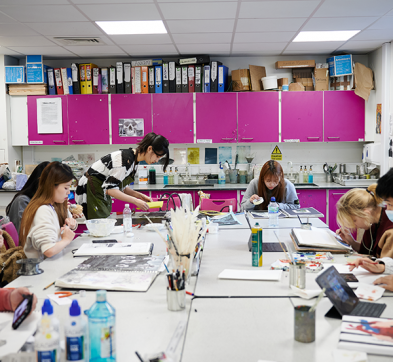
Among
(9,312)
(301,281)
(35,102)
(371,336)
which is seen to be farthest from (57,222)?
(35,102)

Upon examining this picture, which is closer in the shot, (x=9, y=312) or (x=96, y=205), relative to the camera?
(x=9, y=312)

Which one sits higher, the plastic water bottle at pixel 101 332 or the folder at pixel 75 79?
the folder at pixel 75 79

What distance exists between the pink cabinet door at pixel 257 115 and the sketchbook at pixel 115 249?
3316 mm

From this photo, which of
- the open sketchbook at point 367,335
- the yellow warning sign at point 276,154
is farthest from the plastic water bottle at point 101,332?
the yellow warning sign at point 276,154

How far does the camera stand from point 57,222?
2.49 metres

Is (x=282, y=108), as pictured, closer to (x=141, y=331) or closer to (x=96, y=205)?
(x=96, y=205)

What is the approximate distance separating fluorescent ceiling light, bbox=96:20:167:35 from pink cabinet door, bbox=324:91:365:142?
2451mm

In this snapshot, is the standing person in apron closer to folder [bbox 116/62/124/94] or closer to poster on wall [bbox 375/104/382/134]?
folder [bbox 116/62/124/94]

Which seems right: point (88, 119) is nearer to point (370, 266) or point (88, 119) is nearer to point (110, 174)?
point (110, 174)

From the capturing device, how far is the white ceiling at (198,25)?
11.7ft

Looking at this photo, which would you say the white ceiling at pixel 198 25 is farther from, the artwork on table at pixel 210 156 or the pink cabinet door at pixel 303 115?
the artwork on table at pixel 210 156

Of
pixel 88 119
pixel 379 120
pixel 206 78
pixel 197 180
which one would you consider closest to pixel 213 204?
pixel 197 180

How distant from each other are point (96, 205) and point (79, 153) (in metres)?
2.49

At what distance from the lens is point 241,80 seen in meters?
5.39
